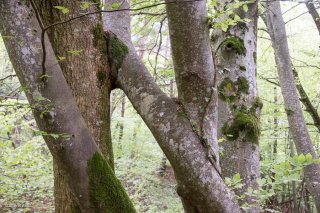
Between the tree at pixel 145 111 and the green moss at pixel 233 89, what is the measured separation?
58cm

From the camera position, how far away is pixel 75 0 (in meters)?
2.11

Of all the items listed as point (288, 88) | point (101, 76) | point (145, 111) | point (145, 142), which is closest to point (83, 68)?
point (101, 76)

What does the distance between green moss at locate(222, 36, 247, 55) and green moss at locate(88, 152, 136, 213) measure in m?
1.44

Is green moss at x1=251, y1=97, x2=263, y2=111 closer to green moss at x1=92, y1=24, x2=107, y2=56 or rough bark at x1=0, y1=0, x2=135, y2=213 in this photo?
green moss at x1=92, y1=24, x2=107, y2=56

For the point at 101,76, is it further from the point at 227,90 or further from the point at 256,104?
the point at 256,104

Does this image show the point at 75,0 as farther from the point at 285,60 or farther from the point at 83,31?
the point at 285,60

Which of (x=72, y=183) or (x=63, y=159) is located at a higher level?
(x=63, y=159)

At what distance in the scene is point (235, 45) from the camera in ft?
8.28

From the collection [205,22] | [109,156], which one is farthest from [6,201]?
[205,22]

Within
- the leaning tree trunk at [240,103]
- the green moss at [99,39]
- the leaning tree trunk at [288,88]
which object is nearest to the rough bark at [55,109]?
the green moss at [99,39]

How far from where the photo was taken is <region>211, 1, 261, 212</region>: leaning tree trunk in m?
2.32

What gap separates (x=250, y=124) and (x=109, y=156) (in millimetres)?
1070

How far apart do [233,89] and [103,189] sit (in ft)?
4.33

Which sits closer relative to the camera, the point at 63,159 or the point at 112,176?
the point at 63,159
